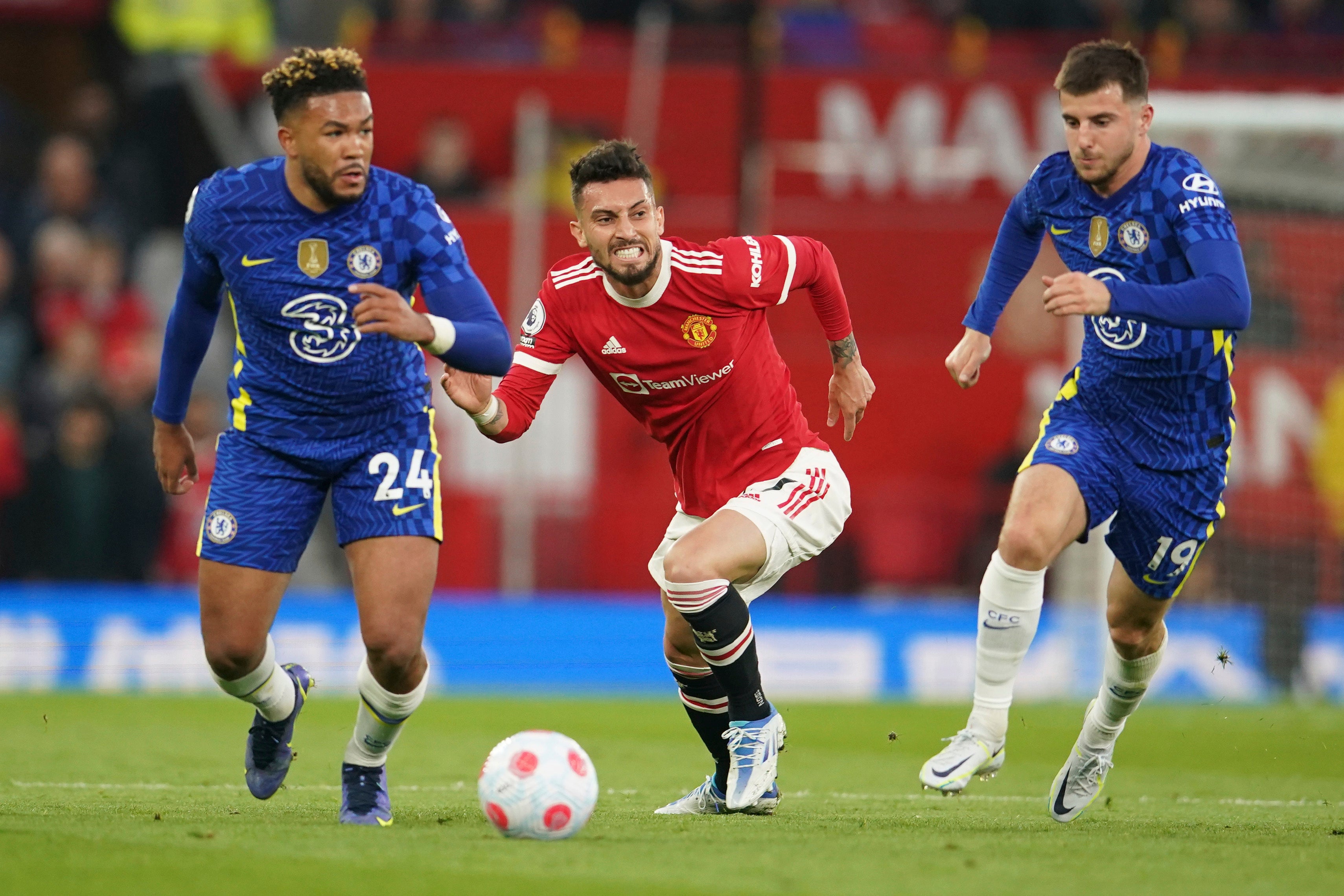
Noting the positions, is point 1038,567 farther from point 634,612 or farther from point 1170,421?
point 634,612

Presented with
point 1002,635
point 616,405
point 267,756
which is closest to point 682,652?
point 1002,635

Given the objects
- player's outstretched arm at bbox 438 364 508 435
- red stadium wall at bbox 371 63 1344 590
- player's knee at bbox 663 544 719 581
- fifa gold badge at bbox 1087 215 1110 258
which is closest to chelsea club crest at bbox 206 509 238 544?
player's outstretched arm at bbox 438 364 508 435

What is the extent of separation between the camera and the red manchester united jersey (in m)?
6.73

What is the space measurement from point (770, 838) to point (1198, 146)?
8.85 m

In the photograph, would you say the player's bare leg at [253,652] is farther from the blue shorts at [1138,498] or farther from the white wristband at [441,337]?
the blue shorts at [1138,498]

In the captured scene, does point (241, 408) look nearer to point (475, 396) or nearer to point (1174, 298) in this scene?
point (475, 396)

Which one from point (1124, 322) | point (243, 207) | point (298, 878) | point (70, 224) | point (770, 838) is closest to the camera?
point (298, 878)

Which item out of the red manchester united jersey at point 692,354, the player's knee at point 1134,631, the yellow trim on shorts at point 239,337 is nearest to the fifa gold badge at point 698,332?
the red manchester united jersey at point 692,354

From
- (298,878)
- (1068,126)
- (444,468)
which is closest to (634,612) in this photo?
(444,468)

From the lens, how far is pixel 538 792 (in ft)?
18.0

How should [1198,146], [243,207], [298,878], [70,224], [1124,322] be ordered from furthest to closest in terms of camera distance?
[70,224] < [1198,146] < [1124,322] < [243,207] < [298,878]

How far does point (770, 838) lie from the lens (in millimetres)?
5613

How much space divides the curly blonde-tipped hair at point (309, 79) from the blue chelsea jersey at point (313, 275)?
0.28 m

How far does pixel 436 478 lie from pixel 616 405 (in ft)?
23.2
